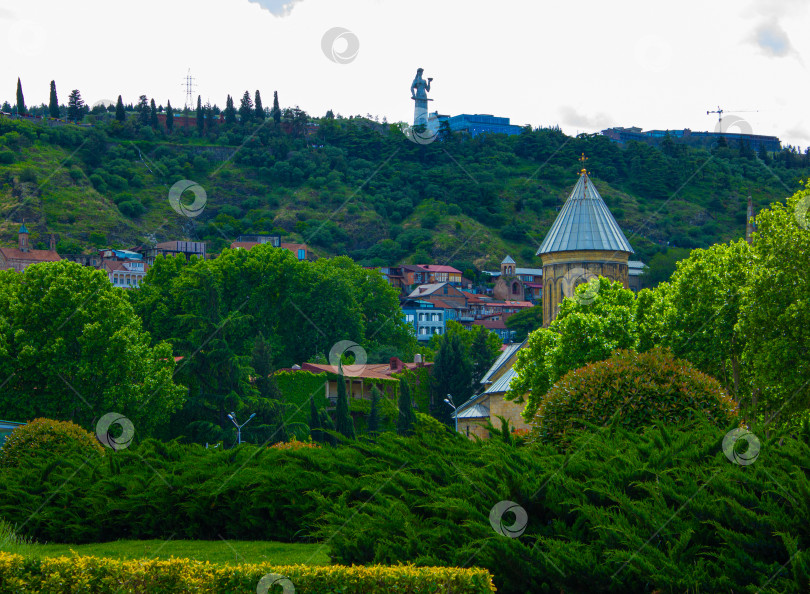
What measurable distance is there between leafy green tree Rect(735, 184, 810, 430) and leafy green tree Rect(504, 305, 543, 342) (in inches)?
2627

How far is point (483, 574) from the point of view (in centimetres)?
882

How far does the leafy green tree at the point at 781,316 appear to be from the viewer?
2159cm

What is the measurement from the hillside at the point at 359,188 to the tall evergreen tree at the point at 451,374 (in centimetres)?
4331

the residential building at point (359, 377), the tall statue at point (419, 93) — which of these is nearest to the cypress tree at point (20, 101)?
the tall statue at point (419, 93)

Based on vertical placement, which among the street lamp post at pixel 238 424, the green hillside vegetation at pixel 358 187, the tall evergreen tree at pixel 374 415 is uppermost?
the green hillside vegetation at pixel 358 187

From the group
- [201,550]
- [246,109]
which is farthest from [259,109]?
[201,550]

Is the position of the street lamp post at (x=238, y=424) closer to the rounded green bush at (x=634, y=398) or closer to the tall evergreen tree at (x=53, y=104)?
the rounded green bush at (x=634, y=398)

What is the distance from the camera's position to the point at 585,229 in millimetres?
46938

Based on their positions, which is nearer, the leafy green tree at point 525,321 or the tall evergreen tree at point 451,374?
the tall evergreen tree at point 451,374

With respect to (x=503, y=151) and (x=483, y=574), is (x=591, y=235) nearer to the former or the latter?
(x=483, y=574)

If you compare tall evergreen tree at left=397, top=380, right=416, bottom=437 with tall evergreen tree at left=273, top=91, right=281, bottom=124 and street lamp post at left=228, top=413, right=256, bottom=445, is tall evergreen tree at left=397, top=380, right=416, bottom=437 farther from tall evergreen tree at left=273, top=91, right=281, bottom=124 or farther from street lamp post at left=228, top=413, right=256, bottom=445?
tall evergreen tree at left=273, top=91, right=281, bottom=124

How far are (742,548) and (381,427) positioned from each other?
140 ft

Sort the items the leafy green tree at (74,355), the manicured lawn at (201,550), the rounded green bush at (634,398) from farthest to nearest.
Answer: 1. the leafy green tree at (74,355)
2. the rounded green bush at (634,398)
3. the manicured lawn at (201,550)

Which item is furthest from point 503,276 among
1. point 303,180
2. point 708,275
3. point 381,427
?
point 708,275
